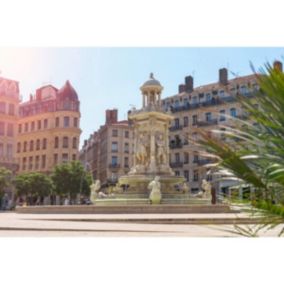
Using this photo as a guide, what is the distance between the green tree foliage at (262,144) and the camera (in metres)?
2.67

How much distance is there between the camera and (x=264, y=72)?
9.09ft

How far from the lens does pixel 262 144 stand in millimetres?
2816

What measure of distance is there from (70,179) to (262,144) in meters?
34.7

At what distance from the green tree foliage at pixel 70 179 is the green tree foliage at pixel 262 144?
34.2 meters

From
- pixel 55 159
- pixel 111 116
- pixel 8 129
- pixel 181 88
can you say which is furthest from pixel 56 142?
pixel 181 88

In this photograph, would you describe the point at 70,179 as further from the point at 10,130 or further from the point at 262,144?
the point at 262,144

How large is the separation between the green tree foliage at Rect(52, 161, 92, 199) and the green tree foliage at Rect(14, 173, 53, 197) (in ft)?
2.07

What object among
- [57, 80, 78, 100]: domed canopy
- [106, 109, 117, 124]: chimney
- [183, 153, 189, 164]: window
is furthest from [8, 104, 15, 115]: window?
[183, 153, 189, 164]: window

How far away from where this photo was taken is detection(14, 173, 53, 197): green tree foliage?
35.6 meters

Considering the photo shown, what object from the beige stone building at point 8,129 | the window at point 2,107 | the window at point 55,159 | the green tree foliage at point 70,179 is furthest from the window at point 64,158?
the window at point 2,107

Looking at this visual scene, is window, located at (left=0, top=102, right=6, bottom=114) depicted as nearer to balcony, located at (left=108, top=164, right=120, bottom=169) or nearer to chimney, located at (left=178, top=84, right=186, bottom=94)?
balcony, located at (left=108, top=164, right=120, bottom=169)

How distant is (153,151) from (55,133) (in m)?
16.8

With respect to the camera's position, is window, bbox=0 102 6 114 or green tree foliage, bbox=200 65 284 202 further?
window, bbox=0 102 6 114

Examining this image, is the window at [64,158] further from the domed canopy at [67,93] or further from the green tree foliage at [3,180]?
the green tree foliage at [3,180]
